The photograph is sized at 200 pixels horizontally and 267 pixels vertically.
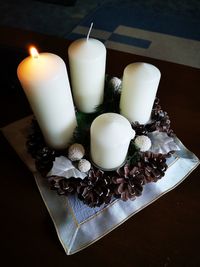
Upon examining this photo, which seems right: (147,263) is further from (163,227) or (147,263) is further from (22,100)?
(22,100)

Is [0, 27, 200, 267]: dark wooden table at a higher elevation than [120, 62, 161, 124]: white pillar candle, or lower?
lower

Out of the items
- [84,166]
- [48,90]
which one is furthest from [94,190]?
[48,90]

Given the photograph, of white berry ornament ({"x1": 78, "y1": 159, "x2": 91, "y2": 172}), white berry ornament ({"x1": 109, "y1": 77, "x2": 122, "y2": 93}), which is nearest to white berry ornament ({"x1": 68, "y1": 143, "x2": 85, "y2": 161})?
white berry ornament ({"x1": 78, "y1": 159, "x2": 91, "y2": 172})

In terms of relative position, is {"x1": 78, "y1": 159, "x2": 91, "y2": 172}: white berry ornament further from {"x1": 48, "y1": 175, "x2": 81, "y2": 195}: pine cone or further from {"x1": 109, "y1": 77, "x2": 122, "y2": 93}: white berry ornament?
{"x1": 109, "y1": 77, "x2": 122, "y2": 93}: white berry ornament

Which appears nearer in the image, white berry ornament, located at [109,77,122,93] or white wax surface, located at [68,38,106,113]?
white wax surface, located at [68,38,106,113]

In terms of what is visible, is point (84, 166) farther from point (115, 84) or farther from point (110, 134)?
point (115, 84)

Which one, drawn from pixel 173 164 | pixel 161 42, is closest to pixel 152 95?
pixel 173 164
